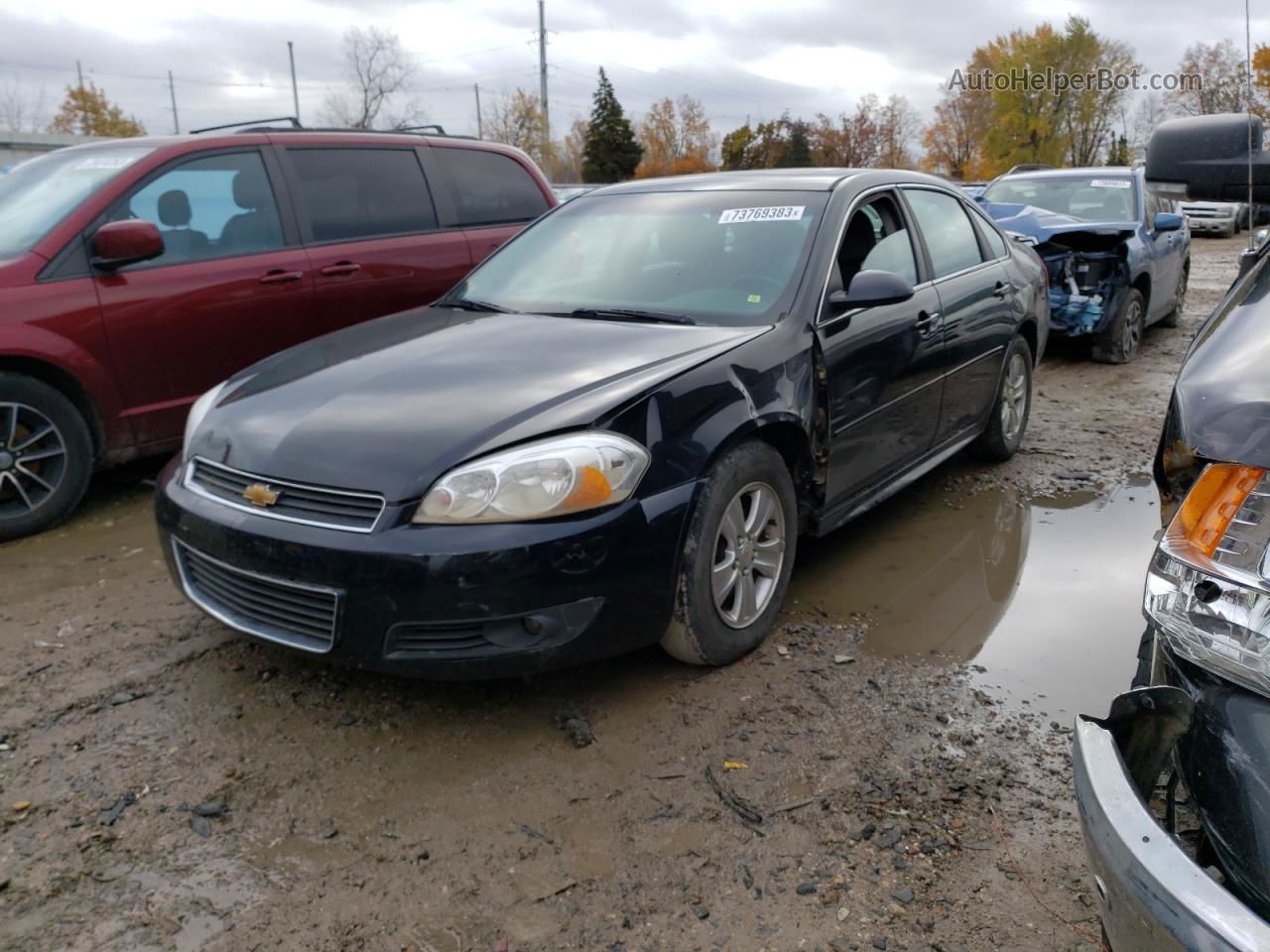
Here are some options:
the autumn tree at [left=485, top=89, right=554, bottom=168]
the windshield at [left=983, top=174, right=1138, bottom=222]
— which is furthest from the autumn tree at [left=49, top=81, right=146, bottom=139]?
the windshield at [left=983, top=174, right=1138, bottom=222]

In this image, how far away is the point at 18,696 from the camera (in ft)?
10.4

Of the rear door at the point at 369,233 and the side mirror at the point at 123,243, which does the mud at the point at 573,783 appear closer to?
the side mirror at the point at 123,243

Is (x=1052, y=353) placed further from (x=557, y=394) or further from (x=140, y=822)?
(x=140, y=822)

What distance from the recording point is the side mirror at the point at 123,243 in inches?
180

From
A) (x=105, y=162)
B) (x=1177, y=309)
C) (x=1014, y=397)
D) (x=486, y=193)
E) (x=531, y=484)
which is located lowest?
(x=1014, y=397)

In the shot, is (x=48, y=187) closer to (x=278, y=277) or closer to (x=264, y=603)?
(x=278, y=277)

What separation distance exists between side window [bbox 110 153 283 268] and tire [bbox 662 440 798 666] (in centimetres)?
329

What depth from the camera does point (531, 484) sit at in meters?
2.69

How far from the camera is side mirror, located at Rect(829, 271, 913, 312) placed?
3541mm

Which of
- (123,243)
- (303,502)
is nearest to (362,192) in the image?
(123,243)

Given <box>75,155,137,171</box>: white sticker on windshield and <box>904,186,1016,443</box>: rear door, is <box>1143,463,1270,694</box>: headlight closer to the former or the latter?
<box>904,186,1016,443</box>: rear door

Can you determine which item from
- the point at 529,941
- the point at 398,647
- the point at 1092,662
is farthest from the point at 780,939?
the point at 1092,662

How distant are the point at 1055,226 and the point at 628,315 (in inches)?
241

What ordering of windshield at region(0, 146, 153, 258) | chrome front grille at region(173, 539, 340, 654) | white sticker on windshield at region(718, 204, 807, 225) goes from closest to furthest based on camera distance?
chrome front grille at region(173, 539, 340, 654), white sticker on windshield at region(718, 204, 807, 225), windshield at region(0, 146, 153, 258)
